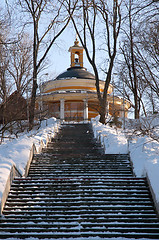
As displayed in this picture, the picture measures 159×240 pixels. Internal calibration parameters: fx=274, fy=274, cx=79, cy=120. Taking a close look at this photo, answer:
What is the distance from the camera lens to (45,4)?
2020 cm

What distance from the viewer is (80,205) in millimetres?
6762

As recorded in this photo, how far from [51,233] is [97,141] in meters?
8.27

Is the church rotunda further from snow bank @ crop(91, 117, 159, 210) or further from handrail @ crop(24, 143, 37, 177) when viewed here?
handrail @ crop(24, 143, 37, 177)

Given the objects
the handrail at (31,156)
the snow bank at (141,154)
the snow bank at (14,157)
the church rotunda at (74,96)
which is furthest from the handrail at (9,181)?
the church rotunda at (74,96)

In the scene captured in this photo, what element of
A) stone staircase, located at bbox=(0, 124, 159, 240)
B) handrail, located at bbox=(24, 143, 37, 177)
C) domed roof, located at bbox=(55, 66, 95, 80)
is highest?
domed roof, located at bbox=(55, 66, 95, 80)

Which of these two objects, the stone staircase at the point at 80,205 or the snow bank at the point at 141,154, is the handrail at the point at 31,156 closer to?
the stone staircase at the point at 80,205

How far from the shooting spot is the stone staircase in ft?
19.3

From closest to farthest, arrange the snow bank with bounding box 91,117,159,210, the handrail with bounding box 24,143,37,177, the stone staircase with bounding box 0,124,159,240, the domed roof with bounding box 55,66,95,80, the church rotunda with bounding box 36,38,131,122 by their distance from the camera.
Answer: the stone staircase with bounding box 0,124,159,240 < the snow bank with bounding box 91,117,159,210 < the handrail with bounding box 24,143,37,177 < the church rotunda with bounding box 36,38,131,122 < the domed roof with bounding box 55,66,95,80

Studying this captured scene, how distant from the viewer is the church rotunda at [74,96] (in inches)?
1217

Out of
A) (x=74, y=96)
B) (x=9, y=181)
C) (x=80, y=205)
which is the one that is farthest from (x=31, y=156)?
(x=74, y=96)

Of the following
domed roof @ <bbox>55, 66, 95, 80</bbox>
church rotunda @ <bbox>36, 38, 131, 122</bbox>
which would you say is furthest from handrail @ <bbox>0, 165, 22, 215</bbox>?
domed roof @ <bbox>55, 66, 95, 80</bbox>

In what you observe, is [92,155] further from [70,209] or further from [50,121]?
[50,121]

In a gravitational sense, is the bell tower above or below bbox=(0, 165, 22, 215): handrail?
above

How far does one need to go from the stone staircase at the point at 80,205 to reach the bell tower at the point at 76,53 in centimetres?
3434
